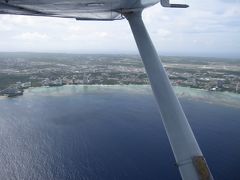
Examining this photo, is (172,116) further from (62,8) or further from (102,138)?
(102,138)

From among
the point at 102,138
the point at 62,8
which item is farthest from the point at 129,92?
the point at 62,8

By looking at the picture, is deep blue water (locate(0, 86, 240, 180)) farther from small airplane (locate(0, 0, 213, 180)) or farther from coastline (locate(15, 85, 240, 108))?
small airplane (locate(0, 0, 213, 180))

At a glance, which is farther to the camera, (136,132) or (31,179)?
(136,132)

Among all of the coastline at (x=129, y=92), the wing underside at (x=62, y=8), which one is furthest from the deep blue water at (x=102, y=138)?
the wing underside at (x=62, y=8)

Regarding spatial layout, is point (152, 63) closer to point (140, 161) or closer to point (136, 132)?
point (140, 161)

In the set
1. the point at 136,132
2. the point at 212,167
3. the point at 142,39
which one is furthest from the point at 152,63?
the point at 136,132

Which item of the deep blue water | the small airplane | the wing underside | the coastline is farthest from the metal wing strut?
the coastline
